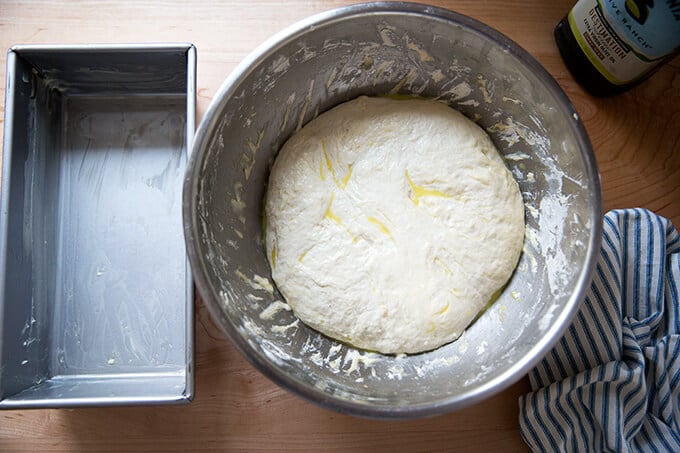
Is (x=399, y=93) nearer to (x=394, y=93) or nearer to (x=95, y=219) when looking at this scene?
(x=394, y=93)

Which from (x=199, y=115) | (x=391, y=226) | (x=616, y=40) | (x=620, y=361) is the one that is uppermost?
(x=616, y=40)

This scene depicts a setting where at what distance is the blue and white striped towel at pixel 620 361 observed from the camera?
1008mm

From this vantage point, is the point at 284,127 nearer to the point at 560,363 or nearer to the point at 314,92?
the point at 314,92

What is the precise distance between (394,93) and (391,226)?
300mm

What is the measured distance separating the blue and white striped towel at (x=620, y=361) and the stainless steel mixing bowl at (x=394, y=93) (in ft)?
0.53

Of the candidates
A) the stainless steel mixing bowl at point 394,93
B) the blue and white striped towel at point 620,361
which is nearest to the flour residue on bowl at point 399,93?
the stainless steel mixing bowl at point 394,93

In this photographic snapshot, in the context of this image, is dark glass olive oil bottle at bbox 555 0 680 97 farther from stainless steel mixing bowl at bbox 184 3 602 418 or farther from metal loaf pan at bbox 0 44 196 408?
metal loaf pan at bbox 0 44 196 408

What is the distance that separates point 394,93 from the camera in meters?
1.09

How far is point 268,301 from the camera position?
3.34ft

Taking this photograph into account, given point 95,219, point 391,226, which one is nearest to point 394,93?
point 391,226

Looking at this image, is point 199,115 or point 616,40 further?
point 199,115

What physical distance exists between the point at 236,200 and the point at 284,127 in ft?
0.62

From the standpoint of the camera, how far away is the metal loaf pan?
1.00m

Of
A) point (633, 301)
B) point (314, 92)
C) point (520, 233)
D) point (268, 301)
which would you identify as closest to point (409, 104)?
point (314, 92)
